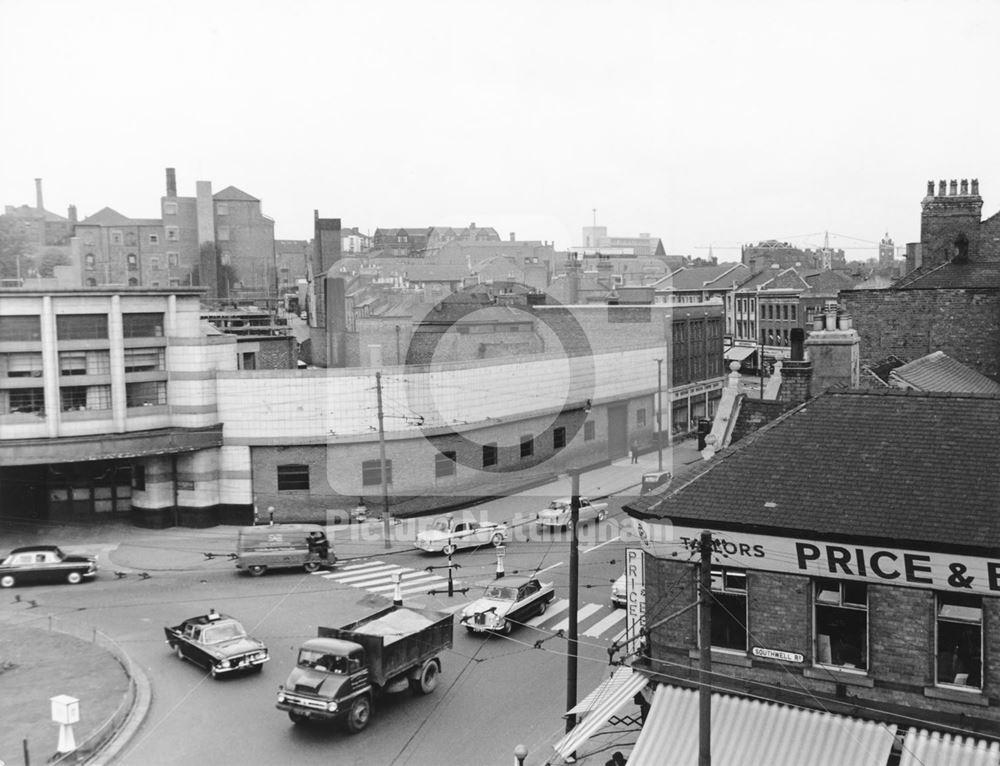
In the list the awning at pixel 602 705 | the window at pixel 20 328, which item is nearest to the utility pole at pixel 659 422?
the window at pixel 20 328

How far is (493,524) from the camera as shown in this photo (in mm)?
40281

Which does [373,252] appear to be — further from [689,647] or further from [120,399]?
[689,647]

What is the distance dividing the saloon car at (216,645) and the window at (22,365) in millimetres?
17569

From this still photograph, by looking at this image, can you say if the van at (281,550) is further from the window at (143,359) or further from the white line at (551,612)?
the window at (143,359)

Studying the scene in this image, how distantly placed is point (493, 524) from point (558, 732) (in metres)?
19.3

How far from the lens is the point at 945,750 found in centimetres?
1500

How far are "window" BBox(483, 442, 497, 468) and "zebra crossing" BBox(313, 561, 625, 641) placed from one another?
12933 mm

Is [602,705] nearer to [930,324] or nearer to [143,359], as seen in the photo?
[930,324]

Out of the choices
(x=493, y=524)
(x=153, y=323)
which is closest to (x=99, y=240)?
(x=153, y=323)

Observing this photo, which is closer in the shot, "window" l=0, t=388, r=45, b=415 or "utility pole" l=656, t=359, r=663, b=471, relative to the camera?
"window" l=0, t=388, r=45, b=415

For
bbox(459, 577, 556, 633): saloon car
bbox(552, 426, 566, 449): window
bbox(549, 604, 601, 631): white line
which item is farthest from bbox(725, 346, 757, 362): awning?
bbox(459, 577, 556, 633): saloon car

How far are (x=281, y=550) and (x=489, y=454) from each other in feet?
53.2

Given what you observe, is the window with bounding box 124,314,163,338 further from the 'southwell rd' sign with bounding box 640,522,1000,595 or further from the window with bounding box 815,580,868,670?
the window with bounding box 815,580,868,670

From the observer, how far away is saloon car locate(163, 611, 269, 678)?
81.1 feet
